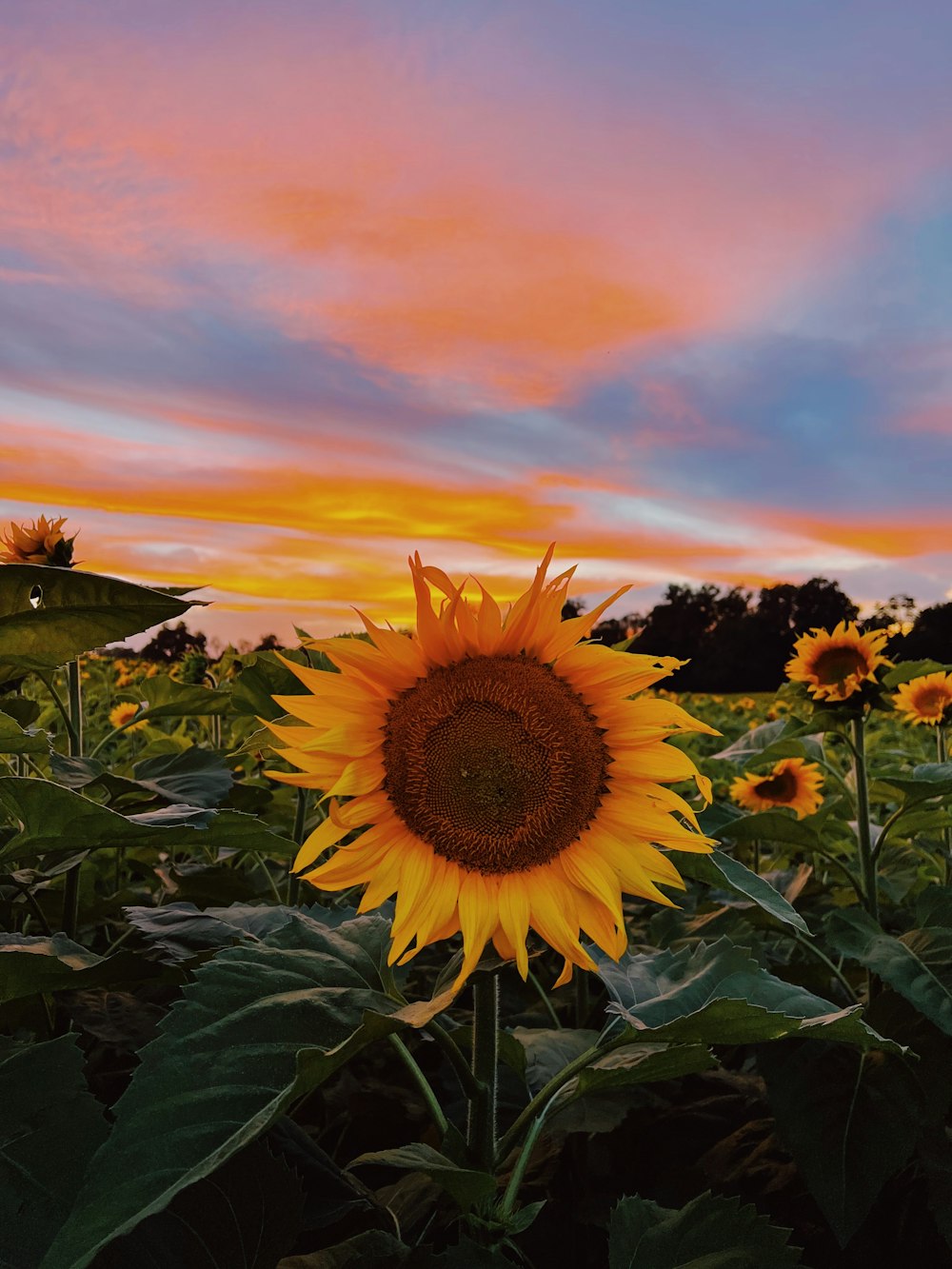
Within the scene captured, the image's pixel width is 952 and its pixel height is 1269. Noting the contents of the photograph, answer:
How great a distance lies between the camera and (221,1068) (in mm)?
1028

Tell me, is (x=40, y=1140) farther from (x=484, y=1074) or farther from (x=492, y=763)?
(x=492, y=763)

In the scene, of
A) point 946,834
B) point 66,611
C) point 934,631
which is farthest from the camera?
point 934,631

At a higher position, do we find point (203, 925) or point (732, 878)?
point (732, 878)

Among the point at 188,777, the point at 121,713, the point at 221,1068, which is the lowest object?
the point at 121,713

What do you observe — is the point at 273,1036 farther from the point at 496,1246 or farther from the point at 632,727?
the point at 632,727

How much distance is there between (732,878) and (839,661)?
186 centimetres

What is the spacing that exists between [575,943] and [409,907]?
0.72ft


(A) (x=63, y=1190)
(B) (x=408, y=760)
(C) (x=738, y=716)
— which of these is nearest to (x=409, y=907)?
(B) (x=408, y=760)

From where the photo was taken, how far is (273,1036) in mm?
1077

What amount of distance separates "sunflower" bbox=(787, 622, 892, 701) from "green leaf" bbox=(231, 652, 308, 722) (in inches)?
70.1

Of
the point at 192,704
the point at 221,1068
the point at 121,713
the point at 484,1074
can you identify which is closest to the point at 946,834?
the point at 192,704

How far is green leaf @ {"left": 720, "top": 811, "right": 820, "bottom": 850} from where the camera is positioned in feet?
6.93

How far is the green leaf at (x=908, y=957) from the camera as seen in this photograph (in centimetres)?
183

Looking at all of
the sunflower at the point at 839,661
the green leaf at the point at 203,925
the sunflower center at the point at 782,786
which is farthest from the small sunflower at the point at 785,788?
the green leaf at the point at 203,925
